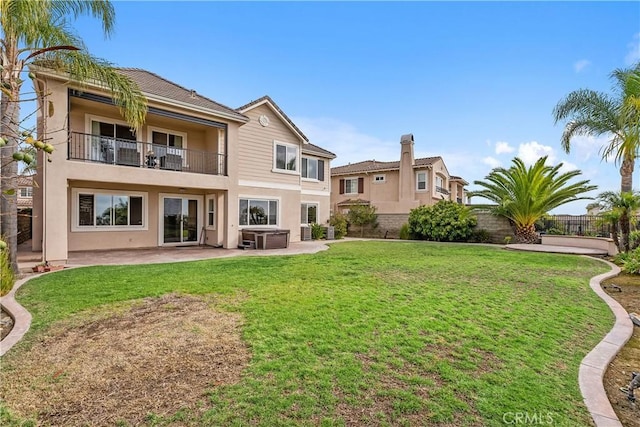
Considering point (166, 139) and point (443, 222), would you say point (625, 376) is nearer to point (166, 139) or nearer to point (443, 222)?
point (166, 139)

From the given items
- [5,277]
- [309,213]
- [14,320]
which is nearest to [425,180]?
[309,213]

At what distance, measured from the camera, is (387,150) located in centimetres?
3547

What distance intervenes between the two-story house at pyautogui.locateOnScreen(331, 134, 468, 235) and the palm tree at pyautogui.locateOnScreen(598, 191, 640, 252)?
16.2 m

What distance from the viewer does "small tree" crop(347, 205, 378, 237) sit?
2519 centimetres

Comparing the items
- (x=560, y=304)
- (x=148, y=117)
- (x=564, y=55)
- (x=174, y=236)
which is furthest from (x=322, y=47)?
(x=560, y=304)

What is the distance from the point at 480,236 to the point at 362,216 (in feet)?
27.4

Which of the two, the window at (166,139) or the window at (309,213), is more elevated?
the window at (166,139)

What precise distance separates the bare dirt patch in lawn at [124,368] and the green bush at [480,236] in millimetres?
19118

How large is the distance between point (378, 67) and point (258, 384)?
67.8ft

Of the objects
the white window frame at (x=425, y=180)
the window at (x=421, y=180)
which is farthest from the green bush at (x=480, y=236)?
the window at (x=421, y=180)

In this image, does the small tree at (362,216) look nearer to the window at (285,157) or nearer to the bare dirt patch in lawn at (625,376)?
the window at (285,157)

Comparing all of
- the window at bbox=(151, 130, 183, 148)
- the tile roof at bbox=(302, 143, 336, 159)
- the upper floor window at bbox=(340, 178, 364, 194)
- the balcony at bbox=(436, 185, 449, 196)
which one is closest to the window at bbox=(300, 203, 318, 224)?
the tile roof at bbox=(302, 143, 336, 159)

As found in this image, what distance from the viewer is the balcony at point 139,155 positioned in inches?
517

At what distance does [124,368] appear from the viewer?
12.4 feet
